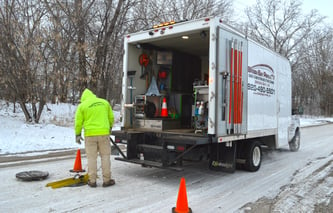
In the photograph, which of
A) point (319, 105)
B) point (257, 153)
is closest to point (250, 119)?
point (257, 153)

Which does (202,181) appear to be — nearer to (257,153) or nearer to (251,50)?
(257,153)

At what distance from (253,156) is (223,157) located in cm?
122

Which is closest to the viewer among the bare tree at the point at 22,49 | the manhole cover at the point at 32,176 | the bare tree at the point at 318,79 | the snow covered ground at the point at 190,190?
the snow covered ground at the point at 190,190

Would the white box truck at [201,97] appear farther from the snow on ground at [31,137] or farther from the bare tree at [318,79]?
the bare tree at [318,79]

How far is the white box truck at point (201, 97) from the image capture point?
578 centimetres

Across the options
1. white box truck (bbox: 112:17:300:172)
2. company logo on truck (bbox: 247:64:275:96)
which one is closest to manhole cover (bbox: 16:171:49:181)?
white box truck (bbox: 112:17:300:172)

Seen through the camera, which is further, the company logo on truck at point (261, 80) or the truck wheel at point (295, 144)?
the truck wheel at point (295, 144)

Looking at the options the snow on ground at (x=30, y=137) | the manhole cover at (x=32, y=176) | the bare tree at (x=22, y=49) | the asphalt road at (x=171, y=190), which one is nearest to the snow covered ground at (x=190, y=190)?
the asphalt road at (x=171, y=190)

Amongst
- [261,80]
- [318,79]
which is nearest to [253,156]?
[261,80]

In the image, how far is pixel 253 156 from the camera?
7.39m

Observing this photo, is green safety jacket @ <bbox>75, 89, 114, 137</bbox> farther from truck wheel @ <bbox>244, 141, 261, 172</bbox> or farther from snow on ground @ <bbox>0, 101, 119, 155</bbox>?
snow on ground @ <bbox>0, 101, 119, 155</bbox>

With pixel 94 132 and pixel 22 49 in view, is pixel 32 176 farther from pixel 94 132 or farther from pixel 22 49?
pixel 22 49

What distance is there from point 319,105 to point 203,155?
49.7 meters

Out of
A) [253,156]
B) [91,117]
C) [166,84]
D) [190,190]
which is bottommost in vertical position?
[190,190]
